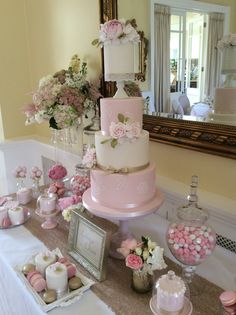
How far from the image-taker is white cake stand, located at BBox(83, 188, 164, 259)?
3.33 feet

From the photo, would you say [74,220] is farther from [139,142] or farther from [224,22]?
[224,22]

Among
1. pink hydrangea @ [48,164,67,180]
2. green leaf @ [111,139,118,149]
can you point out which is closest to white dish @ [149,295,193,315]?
green leaf @ [111,139,118,149]

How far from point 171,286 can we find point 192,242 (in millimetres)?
151

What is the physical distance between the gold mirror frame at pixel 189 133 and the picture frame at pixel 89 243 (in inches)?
19.0

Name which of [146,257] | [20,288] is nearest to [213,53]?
[146,257]

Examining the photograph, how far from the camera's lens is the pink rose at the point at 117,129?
3.16ft

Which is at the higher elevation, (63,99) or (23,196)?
(63,99)

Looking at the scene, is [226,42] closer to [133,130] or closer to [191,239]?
[133,130]

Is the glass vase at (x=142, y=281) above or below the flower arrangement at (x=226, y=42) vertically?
below

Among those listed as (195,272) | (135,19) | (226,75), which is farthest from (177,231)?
(135,19)

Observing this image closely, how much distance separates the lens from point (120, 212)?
1015 millimetres

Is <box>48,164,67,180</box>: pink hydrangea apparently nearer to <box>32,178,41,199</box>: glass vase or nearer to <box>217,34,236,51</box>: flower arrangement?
<box>32,178,41,199</box>: glass vase

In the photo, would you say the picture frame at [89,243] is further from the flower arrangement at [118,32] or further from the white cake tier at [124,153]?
the flower arrangement at [118,32]

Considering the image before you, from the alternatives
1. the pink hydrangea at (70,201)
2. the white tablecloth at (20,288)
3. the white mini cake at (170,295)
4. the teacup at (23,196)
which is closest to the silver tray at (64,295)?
the white tablecloth at (20,288)
